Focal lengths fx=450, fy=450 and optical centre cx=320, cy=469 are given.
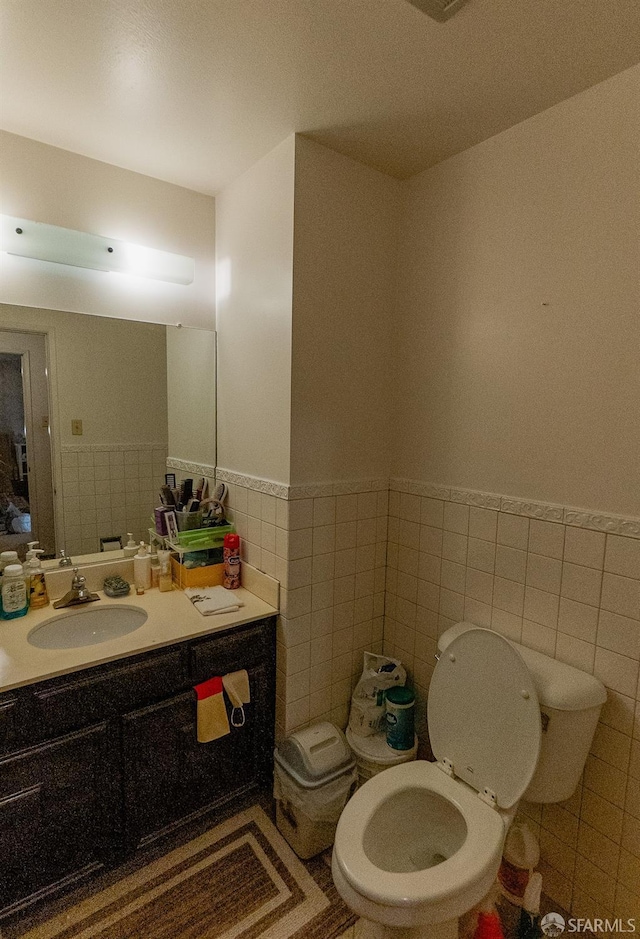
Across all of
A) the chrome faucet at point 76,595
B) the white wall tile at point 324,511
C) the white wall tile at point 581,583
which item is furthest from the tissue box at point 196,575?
the white wall tile at point 581,583

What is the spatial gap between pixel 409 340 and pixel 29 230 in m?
1.42

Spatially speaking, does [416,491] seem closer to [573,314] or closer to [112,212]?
[573,314]

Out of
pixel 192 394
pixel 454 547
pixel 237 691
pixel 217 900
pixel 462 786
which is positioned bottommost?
pixel 217 900

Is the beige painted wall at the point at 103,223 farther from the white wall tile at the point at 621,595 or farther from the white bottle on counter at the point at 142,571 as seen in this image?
the white wall tile at the point at 621,595

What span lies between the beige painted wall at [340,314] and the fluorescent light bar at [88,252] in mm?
595

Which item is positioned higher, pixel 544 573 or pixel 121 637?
pixel 544 573

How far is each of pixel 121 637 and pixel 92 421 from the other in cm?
85

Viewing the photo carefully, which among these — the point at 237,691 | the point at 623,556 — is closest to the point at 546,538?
the point at 623,556

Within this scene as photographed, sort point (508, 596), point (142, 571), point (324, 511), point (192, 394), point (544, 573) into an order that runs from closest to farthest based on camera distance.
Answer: point (544, 573) < point (508, 596) < point (324, 511) < point (142, 571) < point (192, 394)

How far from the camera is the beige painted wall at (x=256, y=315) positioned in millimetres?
1619

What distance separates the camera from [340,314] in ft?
5.59

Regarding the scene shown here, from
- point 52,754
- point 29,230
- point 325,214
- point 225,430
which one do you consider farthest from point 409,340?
point 52,754

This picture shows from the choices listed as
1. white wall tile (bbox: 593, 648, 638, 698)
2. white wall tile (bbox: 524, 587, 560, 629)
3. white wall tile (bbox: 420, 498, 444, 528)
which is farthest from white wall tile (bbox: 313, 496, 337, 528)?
white wall tile (bbox: 593, 648, 638, 698)

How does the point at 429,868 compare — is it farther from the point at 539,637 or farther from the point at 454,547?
the point at 454,547
